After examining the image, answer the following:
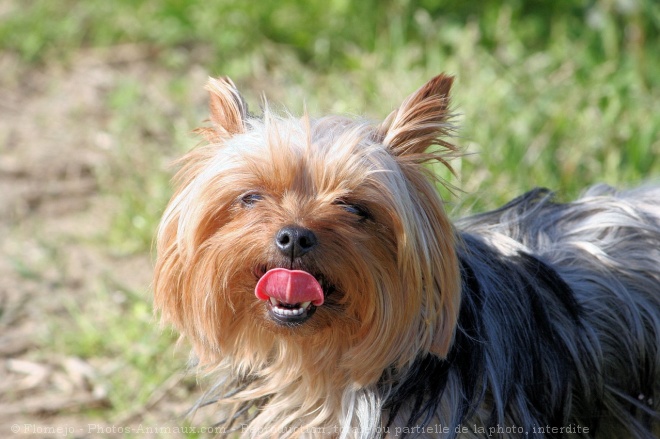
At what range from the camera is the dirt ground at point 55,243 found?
3.90m

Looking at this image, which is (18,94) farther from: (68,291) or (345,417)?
(345,417)

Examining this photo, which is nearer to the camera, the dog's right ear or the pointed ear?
the pointed ear

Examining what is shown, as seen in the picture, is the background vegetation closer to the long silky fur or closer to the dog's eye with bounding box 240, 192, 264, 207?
the long silky fur

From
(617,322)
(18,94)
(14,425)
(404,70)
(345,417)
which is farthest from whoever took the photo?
(18,94)

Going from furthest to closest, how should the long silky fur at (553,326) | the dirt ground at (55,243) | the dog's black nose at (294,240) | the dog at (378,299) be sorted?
the dirt ground at (55,243), the long silky fur at (553,326), the dog at (378,299), the dog's black nose at (294,240)

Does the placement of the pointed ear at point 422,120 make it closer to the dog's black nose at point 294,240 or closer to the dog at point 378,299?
the dog at point 378,299

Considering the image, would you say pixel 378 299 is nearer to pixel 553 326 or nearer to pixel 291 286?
pixel 291 286

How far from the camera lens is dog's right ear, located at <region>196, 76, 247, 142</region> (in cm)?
283

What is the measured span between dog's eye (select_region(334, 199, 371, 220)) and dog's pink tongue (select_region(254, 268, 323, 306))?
21cm

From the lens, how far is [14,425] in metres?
3.79

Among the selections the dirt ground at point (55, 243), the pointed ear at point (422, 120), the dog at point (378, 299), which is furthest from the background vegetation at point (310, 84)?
the pointed ear at point (422, 120)

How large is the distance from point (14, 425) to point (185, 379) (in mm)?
687

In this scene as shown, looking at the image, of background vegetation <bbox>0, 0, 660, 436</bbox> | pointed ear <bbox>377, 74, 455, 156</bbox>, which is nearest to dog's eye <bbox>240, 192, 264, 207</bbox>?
pointed ear <bbox>377, 74, 455, 156</bbox>

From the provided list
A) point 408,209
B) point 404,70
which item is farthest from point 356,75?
point 408,209
